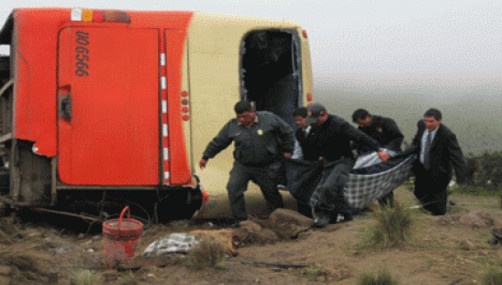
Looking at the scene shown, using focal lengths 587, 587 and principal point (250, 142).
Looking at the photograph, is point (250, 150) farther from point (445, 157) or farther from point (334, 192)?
point (445, 157)

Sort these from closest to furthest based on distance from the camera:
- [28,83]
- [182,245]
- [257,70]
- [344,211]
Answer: [182,245], [28,83], [344,211], [257,70]

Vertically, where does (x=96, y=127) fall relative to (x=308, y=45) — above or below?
below

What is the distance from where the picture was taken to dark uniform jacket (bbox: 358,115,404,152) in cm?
754

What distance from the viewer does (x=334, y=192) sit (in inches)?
259

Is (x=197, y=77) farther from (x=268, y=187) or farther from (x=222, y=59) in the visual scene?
(x=268, y=187)

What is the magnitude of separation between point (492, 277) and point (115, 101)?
430 centimetres

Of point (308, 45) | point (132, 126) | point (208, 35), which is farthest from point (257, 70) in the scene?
point (132, 126)

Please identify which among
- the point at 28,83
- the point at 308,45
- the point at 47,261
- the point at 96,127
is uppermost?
the point at 308,45

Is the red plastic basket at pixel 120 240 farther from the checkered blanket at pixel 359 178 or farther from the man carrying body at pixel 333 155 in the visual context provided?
the checkered blanket at pixel 359 178

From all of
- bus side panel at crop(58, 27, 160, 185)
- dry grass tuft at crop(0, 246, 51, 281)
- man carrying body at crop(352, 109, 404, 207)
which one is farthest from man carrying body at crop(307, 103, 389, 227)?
dry grass tuft at crop(0, 246, 51, 281)

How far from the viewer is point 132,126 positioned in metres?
6.48

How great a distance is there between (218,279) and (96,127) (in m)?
2.72

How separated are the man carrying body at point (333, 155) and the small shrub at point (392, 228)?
56.7 inches

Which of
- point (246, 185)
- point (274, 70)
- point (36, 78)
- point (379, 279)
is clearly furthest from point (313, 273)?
point (274, 70)
